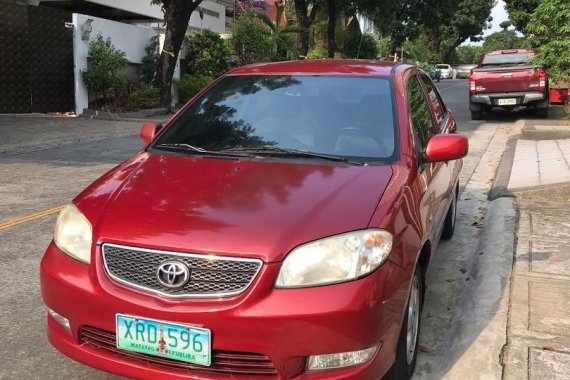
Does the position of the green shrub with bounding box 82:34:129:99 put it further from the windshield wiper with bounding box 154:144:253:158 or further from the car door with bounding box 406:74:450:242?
the windshield wiper with bounding box 154:144:253:158

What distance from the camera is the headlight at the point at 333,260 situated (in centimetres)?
239

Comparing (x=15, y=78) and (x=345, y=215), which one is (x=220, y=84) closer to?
(x=345, y=215)

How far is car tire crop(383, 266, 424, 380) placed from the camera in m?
2.73

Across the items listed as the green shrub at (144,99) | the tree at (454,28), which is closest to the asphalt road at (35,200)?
the green shrub at (144,99)

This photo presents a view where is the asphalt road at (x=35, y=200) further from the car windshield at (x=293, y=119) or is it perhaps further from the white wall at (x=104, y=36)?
the white wall at (x=104, y=36)

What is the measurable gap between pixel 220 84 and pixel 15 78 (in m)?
13.5

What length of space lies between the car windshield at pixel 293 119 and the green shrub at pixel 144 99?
1424 cm

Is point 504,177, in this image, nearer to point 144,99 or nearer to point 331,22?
point 144,99

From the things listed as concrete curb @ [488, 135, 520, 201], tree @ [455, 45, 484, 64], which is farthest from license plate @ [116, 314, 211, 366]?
tree @ [455, 45, 484, 64]

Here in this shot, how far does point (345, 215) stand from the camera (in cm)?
257

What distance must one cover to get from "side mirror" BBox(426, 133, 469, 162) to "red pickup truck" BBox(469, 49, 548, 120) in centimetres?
1254

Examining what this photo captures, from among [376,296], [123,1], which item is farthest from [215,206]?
[123,1]

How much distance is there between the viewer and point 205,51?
2123 centimetres

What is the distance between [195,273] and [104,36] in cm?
1656
